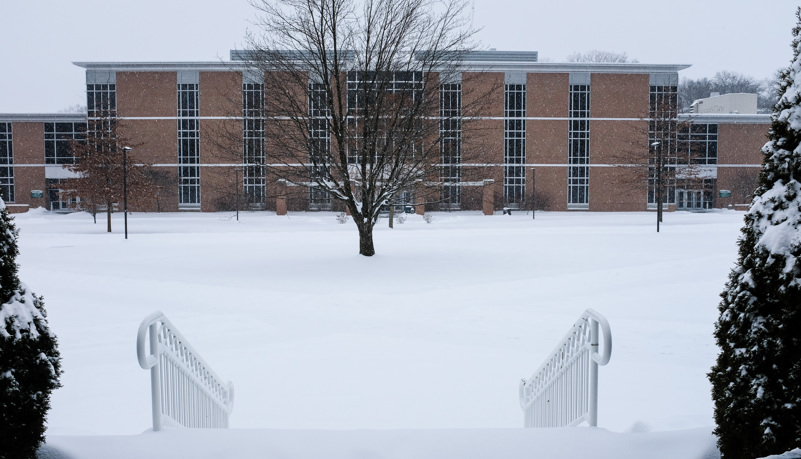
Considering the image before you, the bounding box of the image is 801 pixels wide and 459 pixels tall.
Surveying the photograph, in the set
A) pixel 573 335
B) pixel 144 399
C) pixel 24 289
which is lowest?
pixel 144 399

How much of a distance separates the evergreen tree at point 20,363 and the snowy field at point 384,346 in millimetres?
653

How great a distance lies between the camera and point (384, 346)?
9.52 meters

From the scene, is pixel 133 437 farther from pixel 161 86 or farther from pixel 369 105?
pixel 161 86

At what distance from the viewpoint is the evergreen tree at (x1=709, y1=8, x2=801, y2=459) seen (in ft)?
9.00

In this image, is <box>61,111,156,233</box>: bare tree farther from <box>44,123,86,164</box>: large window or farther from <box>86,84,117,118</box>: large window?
<box>44,123,86,164</box>: large window

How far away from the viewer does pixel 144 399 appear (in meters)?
7.29

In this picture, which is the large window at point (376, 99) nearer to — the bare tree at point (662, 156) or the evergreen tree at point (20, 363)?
the evergreen tree at point (20, 363)

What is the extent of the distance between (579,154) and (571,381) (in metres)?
63.1

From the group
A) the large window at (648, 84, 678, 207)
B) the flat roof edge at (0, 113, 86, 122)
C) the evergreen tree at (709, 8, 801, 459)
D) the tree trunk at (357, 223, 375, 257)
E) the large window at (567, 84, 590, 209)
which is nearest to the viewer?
the evergreen tree at (709, 8, 801, 459)

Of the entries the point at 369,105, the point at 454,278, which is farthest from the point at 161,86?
the point at 454,278

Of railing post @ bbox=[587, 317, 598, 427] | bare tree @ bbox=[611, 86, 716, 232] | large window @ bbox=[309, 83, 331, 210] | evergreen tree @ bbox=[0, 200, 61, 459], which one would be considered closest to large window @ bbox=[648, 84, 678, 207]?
bare tree @ bbox=[611, 86, 716, 232]

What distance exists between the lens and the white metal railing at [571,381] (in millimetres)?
4652

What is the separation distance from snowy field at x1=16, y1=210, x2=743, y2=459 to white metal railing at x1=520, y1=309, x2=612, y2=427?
0.48 m

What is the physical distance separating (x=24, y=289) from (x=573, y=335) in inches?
165
